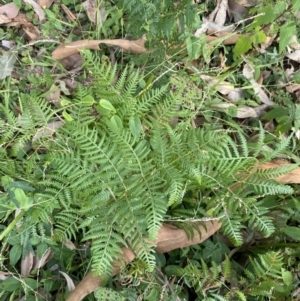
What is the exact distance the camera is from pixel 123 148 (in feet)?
5.17

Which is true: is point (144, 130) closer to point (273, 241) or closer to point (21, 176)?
point (21, 176)

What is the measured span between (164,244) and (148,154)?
1.33 feet

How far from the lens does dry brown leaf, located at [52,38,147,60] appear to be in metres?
2.03

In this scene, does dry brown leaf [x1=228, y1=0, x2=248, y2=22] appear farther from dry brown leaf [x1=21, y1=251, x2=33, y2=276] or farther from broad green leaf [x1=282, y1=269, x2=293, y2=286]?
dry brown leaf [x1=21, y1=251, x2=33, y2=276]

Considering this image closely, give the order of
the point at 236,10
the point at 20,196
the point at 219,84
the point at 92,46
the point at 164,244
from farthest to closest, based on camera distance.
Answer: the point at 236,10 → the point at 219,84 → the point at 92,46 → the point at 164,244 → the point at 20,196

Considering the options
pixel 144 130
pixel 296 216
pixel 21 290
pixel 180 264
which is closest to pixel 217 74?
pixel 144 130

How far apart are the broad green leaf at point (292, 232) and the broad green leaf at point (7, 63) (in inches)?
54.7

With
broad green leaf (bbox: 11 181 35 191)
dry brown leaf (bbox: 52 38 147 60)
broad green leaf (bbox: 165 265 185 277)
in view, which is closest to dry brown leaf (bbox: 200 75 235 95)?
dry brown leaf (bbox: 52 38 147 60)

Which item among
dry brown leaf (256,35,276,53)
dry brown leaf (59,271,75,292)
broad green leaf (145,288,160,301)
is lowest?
broad green leaf (145,288,160,301)

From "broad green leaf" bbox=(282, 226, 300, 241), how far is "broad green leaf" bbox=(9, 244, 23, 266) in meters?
1.10

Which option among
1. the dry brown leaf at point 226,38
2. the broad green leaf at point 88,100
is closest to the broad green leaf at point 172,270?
the broad green leaf at point 88,100

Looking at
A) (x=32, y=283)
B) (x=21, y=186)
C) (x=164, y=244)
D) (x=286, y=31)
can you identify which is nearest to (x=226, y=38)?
(x=286, y=31)

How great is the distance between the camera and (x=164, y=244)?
5.98 feet

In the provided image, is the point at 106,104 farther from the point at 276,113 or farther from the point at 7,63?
the point at 276,113
